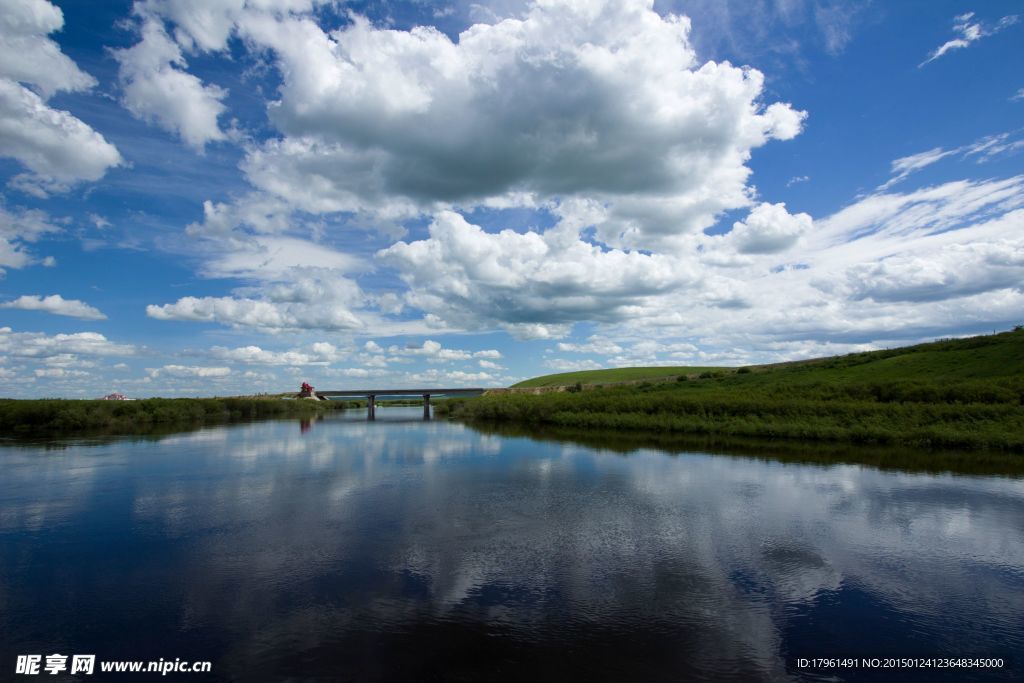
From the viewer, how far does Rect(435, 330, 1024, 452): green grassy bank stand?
32812 millimetres

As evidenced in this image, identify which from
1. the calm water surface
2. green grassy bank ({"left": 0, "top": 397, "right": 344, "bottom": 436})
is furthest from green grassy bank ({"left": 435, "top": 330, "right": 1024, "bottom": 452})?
green grassy bank ({"left": 0, "top": 397, "right": 344, "bottom": 436})

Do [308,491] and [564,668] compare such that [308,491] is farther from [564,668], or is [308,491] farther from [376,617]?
[564,668]

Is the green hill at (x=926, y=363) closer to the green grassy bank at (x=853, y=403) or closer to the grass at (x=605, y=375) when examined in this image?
the green grassy bank at (x=853, y=403)

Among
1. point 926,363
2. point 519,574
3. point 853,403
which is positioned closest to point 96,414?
point 519,574

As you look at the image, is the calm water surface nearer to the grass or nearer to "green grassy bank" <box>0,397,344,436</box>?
"green grassy bank" <box>0,397,344,436</box>

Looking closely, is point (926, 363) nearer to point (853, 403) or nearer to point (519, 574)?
point (853, 403)

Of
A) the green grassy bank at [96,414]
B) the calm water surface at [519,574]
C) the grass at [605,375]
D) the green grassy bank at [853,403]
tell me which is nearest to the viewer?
the calm water surface at [519,574]

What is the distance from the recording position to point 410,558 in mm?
13477

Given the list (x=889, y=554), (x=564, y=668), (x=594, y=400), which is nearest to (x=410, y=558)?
(x=564, y=668)

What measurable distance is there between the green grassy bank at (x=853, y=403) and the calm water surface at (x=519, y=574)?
12020 millimetres

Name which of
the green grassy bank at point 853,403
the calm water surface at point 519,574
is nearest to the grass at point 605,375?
the green grassy bank at point 853,403

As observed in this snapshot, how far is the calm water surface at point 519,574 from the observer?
9.02 m

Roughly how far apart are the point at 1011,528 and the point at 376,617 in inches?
720

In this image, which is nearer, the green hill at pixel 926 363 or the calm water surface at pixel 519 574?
the calm water surface at pixel 519 574
